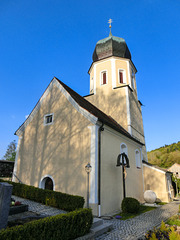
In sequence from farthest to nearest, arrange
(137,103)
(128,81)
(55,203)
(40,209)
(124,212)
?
(137,103) → (128,81) → (124,212) → (55,203) → (40,209)

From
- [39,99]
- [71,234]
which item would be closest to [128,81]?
[39,99]

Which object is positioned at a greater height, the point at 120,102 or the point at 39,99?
the point at 120,102

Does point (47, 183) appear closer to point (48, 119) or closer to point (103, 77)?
point (48, 119)

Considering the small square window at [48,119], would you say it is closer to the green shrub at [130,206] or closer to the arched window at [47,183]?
the arched window at [47,183]

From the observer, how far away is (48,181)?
37.0ft

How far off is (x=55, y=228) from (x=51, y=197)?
4.27m

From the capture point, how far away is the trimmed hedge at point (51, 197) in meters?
7.72

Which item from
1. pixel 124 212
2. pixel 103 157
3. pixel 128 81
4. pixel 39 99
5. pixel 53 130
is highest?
pixel 128 81

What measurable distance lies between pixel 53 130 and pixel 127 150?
6709 millimetres

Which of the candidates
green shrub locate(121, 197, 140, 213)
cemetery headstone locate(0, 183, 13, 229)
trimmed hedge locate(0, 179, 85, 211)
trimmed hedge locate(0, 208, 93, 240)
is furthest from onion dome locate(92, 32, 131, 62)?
cemetery headstone locate(0, 183, 13, 229)

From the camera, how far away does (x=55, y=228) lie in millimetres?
4613

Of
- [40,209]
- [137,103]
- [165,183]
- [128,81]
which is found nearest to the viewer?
[40,209]

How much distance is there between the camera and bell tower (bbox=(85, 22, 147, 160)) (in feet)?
61.7

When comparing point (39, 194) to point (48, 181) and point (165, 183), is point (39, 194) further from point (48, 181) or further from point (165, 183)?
point (165, 183)
